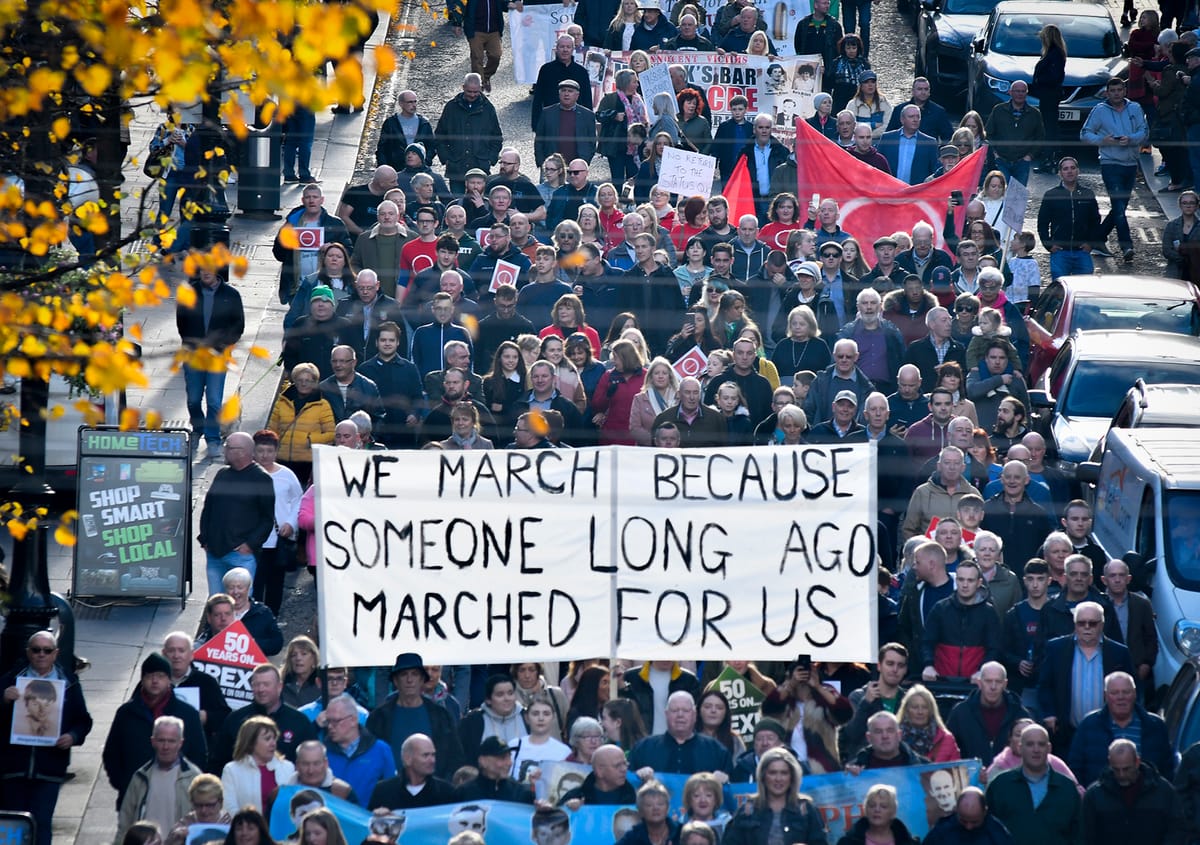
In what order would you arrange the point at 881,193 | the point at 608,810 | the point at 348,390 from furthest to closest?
1. the point at 881,193
2. the point at 348,390
3. the point at 608,810

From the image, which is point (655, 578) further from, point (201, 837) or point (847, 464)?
point (201, 837)

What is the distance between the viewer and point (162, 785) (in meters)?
11.6

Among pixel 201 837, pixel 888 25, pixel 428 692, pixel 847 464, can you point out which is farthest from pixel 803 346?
pixel 888 25

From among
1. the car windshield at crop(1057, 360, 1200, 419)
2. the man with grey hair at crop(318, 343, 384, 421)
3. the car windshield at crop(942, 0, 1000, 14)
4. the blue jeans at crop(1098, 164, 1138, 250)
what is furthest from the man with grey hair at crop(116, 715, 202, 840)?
the car windshield at crop(942, 0, 1000, 14)

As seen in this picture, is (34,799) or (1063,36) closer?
(34,799)

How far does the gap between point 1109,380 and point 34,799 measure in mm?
8992

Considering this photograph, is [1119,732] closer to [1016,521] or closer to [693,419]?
[1016,521]

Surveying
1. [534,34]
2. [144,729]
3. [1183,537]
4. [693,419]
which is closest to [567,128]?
[534,34]

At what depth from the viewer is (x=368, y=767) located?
11789 millimetres

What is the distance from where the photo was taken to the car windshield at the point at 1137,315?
61.2 feet

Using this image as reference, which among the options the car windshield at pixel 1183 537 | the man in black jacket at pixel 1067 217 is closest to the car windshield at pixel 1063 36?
the man in black jacket at pixel 1067 217

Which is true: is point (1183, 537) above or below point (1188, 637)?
above

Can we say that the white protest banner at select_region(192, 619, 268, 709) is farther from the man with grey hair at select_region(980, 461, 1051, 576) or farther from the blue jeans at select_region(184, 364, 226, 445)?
the blue jeans at select_region(184, 364, 226, 445)

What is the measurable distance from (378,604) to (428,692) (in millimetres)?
555
